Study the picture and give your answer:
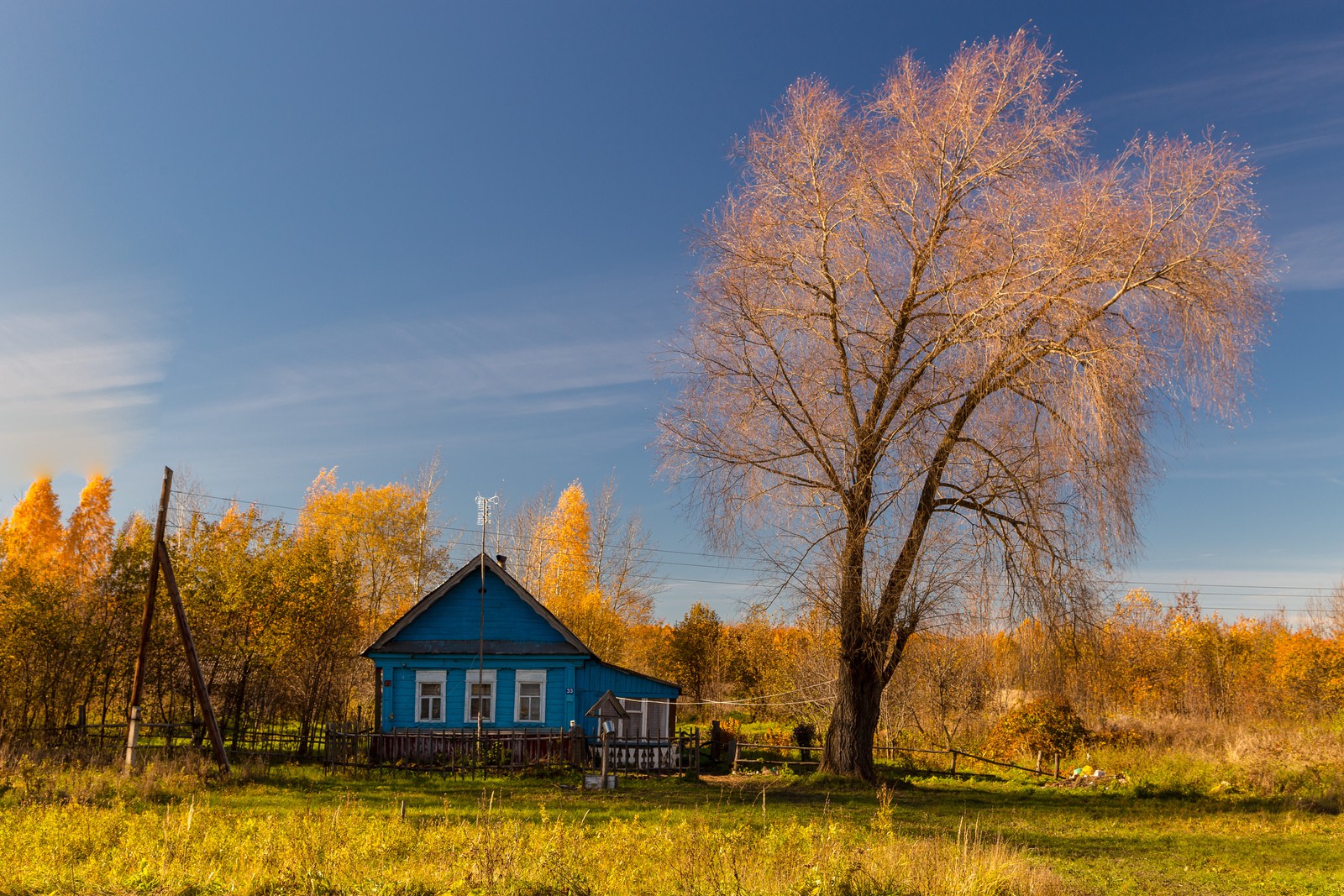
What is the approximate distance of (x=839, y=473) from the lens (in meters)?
21.9

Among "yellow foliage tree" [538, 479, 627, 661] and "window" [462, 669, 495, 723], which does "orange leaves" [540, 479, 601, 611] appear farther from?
"window" [462, 669, 495, 723]

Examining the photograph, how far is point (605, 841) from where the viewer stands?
10438 millimetres

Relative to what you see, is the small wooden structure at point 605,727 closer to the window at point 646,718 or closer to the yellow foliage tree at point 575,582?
the window at point 646,718

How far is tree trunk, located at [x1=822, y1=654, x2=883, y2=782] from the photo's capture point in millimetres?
22375

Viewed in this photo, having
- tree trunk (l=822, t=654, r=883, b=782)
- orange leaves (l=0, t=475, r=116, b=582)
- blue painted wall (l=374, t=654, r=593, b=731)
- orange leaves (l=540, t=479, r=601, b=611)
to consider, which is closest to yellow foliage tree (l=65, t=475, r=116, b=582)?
orange leaves (l=0, t=475, r=116, b=582)

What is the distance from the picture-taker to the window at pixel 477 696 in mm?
26453

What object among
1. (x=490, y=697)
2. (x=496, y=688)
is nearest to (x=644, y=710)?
(x=496, y=688)

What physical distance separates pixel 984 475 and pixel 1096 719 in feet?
55.1

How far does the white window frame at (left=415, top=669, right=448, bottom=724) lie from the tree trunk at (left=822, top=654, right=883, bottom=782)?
11.0 m

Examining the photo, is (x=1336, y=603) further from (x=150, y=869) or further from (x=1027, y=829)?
(x=150, y=869)

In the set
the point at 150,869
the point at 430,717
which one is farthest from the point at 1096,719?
the point at 150,869

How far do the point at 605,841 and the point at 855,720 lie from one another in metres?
13.4

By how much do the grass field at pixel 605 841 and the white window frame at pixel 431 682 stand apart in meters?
5.52

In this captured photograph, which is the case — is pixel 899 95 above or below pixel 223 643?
above
